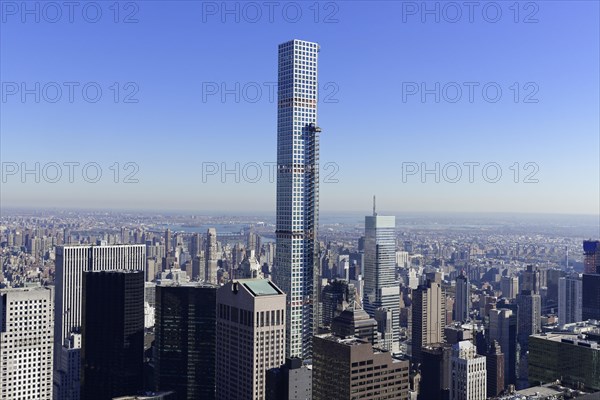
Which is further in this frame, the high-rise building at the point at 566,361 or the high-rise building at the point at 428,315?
the high-rise building at the point at 428,315

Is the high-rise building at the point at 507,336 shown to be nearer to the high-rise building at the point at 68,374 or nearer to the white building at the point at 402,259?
the white building at the point at 402,259

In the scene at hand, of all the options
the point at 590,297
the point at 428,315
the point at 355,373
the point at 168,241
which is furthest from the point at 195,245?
the point at 355,373

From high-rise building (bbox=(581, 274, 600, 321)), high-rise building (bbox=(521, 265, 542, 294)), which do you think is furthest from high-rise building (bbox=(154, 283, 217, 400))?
high-rise building (bbox=(521, 265, 542, 294))

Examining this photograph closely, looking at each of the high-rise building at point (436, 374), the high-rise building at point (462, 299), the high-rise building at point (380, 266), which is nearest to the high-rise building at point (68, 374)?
the high-rise building at point (436, 374)

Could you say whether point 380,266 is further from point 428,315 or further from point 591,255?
point 591,255

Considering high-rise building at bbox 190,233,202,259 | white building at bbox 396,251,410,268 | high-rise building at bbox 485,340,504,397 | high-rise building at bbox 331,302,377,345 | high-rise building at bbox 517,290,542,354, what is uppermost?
high-rise building at bbox 190,233,202,259

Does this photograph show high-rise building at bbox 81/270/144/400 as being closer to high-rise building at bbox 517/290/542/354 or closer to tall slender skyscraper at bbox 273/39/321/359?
tall slender skyscraper at bbox 273/39/321/359

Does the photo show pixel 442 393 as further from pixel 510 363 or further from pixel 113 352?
pixel 113 352
